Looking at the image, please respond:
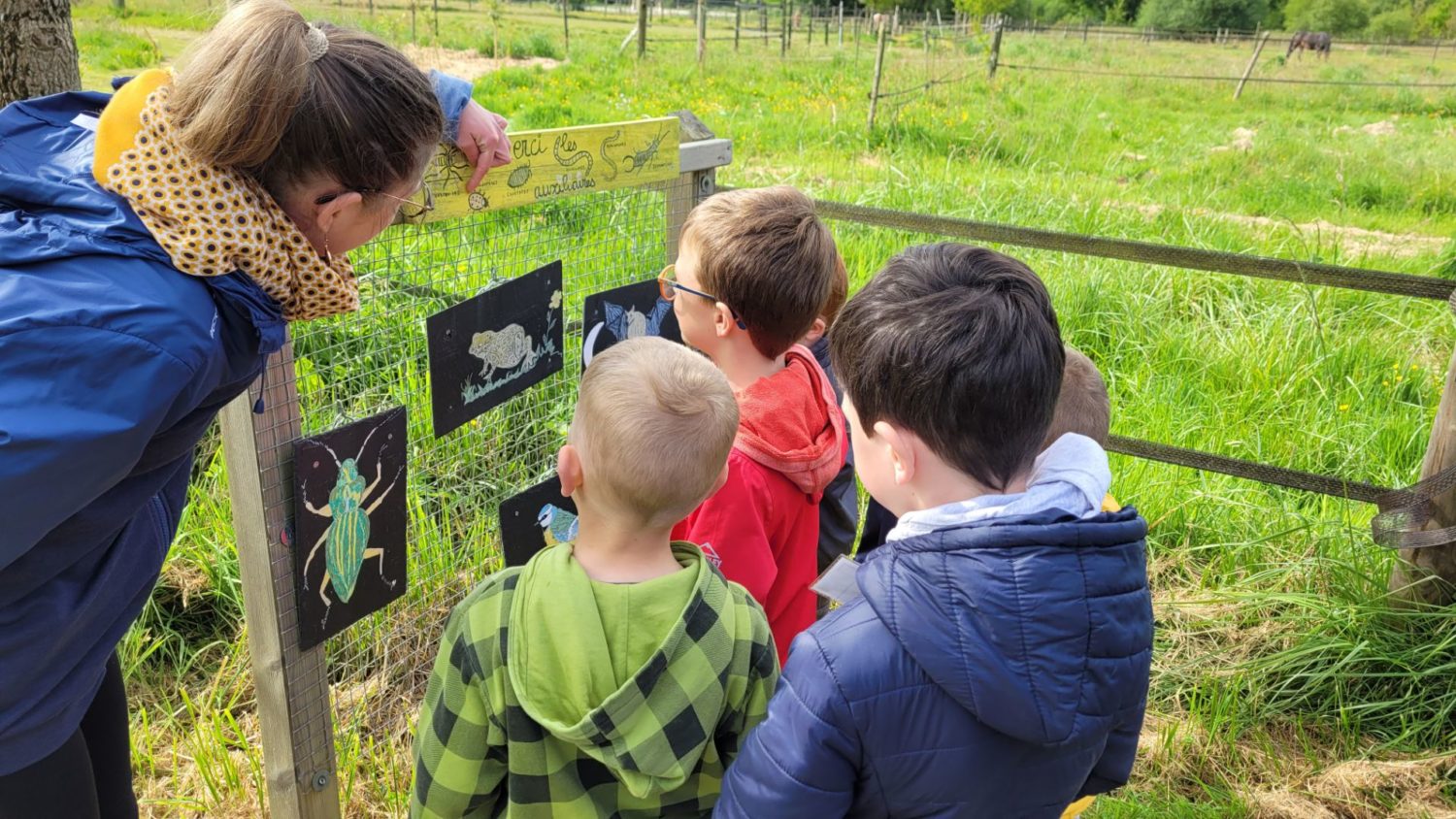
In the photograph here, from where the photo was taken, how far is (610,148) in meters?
2.39

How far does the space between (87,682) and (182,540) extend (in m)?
1.88

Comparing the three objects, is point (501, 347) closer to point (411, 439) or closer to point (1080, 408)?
point (411, 439)

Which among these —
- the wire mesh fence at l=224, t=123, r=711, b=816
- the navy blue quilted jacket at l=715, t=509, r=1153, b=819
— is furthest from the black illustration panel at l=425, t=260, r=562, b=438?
the navy blue quilted jacket at l=715, t=509, r=1153, b=819

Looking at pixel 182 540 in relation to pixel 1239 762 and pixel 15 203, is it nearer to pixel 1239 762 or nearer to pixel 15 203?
pixel 15 203

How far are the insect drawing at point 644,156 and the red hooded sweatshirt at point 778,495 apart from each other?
0.75 m

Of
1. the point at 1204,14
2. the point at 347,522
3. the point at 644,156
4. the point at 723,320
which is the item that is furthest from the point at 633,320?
the point at 1204,14

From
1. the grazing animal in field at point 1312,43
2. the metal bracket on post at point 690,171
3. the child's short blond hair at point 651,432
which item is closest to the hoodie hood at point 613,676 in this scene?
the child's short blond hair at point 651,432

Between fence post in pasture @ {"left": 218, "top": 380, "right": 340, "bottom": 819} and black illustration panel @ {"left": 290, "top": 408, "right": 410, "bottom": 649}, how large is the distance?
0.09 feet

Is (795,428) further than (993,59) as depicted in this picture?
No

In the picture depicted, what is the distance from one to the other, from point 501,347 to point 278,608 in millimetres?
674

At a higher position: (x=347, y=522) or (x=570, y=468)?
(x=570, y=468)

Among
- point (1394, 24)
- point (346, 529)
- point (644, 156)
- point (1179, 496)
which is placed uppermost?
point (1394, 24)

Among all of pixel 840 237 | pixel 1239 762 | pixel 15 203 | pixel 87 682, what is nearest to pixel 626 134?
pixel 15 203

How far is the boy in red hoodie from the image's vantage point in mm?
1767
